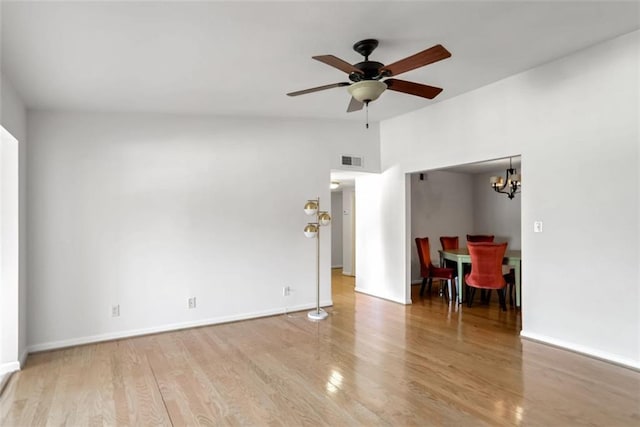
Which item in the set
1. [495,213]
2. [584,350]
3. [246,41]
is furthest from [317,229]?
[495,213]

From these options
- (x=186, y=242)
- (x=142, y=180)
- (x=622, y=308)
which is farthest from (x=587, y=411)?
(x=142, y=180)

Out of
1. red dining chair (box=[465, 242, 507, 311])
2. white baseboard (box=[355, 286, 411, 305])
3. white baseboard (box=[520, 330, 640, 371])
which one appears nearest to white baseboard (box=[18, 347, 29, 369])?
white baseboard (box=[355, 286, 411, 305])

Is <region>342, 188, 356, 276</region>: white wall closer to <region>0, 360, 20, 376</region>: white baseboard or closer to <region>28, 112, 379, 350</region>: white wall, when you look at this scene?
<region>28, 112, 379, 350</region>: white wall

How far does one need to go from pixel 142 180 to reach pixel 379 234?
3.61 metres

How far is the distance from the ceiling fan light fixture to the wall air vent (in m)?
2.67

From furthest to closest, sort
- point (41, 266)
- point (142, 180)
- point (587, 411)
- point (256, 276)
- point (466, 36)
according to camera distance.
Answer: point (256, 276) → point (142, 180) → point (41, 266) → point (466, 36) → point (587, 411)

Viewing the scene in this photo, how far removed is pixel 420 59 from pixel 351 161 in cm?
320

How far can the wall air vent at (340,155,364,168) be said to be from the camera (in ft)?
18.3

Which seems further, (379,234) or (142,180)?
(379,234)

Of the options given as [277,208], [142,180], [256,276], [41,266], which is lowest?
[256,276]

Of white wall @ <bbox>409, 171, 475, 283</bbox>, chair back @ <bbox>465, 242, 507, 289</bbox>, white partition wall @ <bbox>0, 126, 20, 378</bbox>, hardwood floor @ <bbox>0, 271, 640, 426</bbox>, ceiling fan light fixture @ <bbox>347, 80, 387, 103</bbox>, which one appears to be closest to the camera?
hardwood floor @ <bbox>0, 271, 640, 426</bbox>

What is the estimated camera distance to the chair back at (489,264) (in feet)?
16.0

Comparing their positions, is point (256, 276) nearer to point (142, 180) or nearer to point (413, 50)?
point (142, 180)

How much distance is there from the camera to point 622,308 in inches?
125
